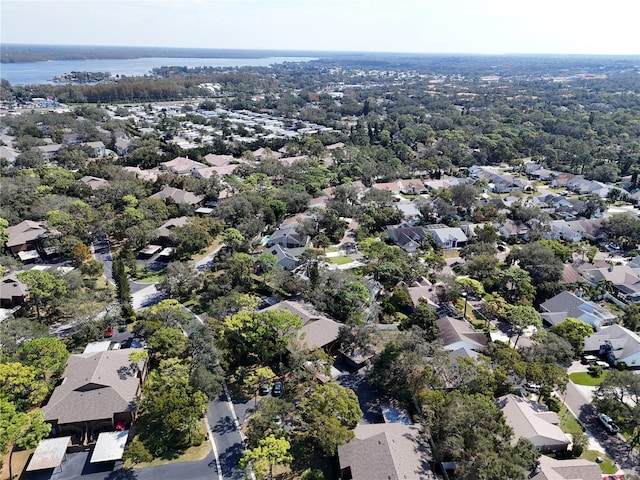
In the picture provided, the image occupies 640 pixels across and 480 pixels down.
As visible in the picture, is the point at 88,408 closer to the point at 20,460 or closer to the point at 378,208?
the point at 20,460

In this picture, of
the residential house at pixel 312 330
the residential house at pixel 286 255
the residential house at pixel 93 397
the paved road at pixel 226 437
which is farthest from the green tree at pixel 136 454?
the residential house at pixel 286 255

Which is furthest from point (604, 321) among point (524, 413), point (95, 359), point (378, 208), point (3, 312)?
point (3, 312)

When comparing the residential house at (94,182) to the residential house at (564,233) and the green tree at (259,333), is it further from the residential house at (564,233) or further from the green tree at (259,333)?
the residential house at (564,233)

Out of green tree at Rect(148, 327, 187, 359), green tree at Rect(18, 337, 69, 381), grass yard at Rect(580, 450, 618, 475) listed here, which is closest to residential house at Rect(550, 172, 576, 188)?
grass yard at Rect(580, 450, 618, 475)

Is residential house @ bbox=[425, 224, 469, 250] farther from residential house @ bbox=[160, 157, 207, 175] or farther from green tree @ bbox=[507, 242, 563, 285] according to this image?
residential house @ bbox=[160, 157, 207, 175]

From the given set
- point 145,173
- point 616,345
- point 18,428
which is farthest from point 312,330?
point 145,173
